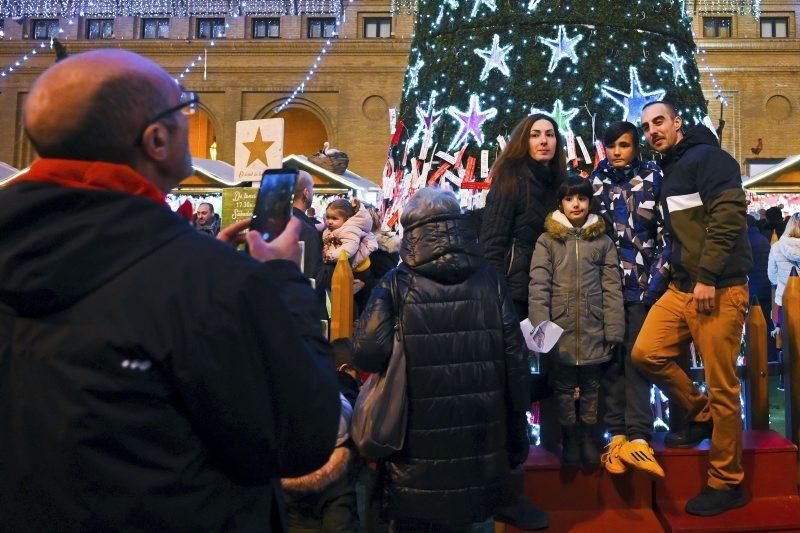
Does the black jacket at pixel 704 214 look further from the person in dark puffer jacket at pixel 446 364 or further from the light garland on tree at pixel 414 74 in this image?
the light garland on tree at pixel 414 74

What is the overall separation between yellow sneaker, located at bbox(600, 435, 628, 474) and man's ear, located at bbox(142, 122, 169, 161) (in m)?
3.27

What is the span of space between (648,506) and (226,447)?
3.37 meters

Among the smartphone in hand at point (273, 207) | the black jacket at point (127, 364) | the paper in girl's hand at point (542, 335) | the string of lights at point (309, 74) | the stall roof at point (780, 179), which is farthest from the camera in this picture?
the string of lights at point (309, 74)

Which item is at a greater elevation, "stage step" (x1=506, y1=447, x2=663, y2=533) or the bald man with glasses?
the bald man with glasses

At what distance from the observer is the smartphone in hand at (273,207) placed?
1.74 m

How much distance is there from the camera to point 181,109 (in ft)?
5.08

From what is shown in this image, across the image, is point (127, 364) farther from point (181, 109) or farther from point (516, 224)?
point (516, 224)

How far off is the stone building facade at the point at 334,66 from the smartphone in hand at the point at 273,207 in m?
27.7

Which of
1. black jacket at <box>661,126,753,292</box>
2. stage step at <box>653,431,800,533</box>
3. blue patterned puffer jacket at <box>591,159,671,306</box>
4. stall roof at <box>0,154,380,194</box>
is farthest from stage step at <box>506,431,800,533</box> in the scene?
stall roof at <box>0,154,380,194</box>

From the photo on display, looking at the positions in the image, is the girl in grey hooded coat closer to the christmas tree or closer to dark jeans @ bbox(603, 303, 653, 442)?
dark jeans @ bbox(603, 303, 653, 442)

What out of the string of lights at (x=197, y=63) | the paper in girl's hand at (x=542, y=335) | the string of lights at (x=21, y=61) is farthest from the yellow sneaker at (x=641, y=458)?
the string of lights at (x=21, y=61)

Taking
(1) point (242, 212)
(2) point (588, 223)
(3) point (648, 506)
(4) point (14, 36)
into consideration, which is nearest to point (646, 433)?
(3) point (648, 506)

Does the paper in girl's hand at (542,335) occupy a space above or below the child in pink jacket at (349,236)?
below

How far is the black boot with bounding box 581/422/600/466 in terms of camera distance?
411 cm
